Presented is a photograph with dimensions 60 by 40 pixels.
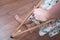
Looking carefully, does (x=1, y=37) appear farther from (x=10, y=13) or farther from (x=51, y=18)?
(x=51, y=18)

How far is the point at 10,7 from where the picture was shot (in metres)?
1.79

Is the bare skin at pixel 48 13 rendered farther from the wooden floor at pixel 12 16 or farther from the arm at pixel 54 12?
the wooden floor at pixel 12 16

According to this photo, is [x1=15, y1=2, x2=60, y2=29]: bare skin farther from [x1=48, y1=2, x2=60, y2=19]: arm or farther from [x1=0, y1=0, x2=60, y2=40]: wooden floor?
[x1=0, y1=0, x2=60, y2=40]: wooden floor

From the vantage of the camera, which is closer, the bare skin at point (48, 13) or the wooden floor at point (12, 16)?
the bare skin at point (48, 13)

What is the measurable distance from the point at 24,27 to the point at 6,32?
23 centimetres

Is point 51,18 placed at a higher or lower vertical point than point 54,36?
higher

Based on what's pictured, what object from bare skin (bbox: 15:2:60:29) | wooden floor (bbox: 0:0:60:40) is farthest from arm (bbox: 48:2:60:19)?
wooden floor (bbox: 0:0:60:40)

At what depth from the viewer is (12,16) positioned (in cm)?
168

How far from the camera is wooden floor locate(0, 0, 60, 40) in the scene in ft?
4.94

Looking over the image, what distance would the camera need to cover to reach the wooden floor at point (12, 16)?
1506 mm

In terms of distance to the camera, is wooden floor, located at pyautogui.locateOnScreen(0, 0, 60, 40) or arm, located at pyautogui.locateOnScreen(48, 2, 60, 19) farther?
wooden floor, located at pyautogui.locateOnScreen(0, 0, 60, 40)

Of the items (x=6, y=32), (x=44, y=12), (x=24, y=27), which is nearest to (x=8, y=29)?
(x=6, y=32)

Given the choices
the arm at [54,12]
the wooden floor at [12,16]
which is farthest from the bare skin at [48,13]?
the wooden floor at [12,16]

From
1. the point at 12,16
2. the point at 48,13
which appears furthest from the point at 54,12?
the point at 12,16
